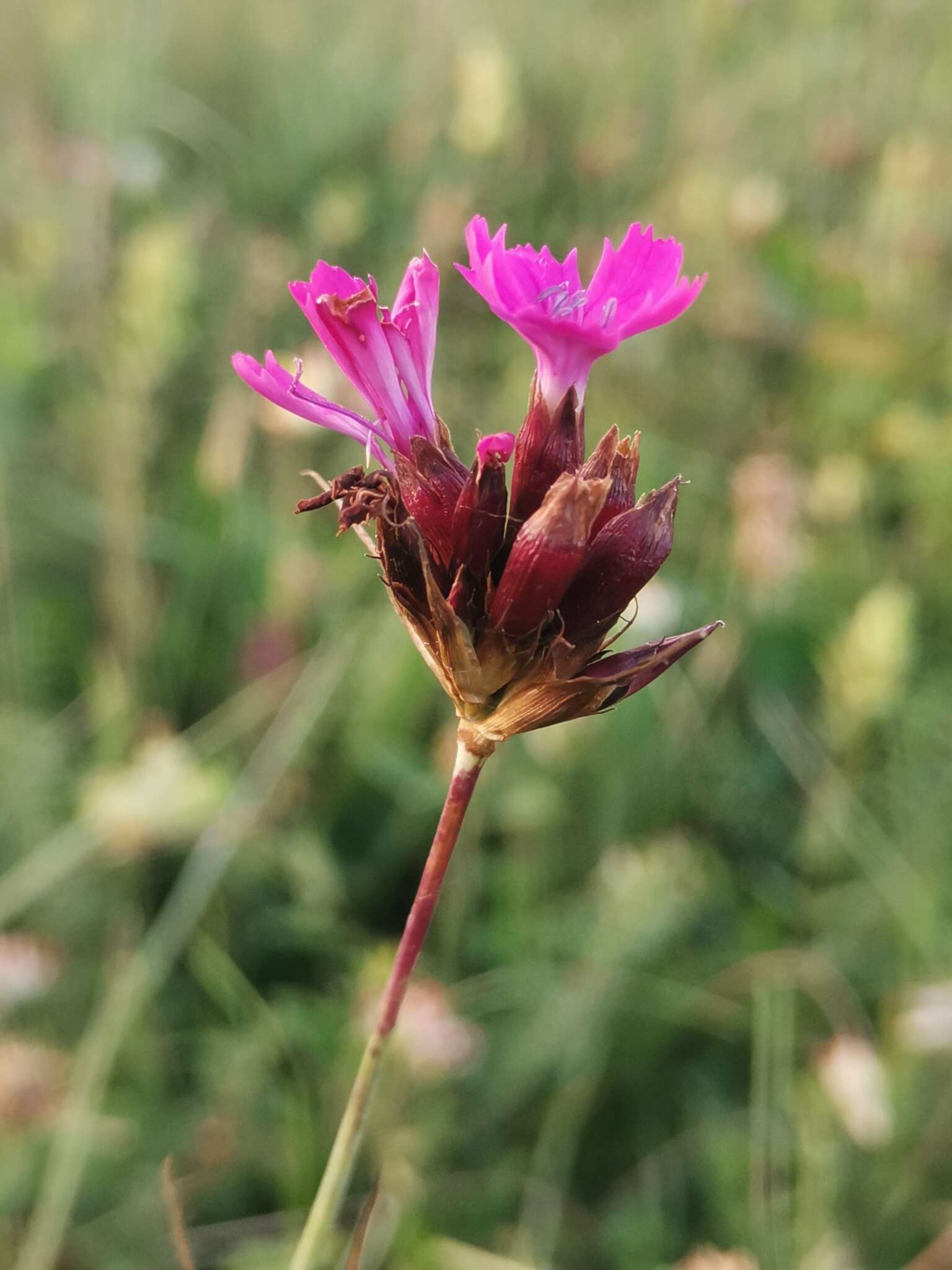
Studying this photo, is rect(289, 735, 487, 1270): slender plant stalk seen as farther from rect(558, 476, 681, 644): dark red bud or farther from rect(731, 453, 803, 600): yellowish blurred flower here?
rect(731, 453, 803, 600): yellowish blurred flower

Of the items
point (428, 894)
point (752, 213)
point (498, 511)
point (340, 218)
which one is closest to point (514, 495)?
point (498, 511)

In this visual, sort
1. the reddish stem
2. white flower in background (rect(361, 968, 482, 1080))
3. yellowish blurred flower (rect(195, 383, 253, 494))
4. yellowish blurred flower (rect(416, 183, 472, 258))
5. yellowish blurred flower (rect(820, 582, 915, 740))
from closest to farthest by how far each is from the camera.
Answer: the reddish stem, white flower in background (rect(361, 968, 482, 1080)), yellowish blurred flower (rect(820, 582, 915, 740)), yellowish blurred flower (rect(195, 383, 253, 494)), yellowish blurred flower (rect(416, 183, 472, 258))

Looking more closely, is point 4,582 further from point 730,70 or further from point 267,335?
point 730,70

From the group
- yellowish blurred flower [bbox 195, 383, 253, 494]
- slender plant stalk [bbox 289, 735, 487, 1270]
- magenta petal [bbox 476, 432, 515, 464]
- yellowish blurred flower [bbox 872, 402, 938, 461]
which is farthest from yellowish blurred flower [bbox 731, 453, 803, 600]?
slender plant stalk [bbox 289, 735, 487, 1270]

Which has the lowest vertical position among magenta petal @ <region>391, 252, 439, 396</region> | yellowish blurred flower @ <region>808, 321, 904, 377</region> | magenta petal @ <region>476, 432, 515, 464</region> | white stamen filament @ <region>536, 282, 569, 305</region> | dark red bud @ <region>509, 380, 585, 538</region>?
dark red bud @ <region>509, 380, 585, 538</region>

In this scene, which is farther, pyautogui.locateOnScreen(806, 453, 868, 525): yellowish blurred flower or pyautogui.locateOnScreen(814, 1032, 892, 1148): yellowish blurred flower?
pyautogui.locateOnScreen(806, 453, 868, 525): yellowish blurred flower

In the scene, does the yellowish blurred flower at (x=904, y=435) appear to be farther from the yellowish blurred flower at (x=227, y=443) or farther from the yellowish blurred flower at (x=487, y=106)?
the yellowish blurred flower at (x=227, y=443)

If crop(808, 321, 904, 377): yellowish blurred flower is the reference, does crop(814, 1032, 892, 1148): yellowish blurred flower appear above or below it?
below
